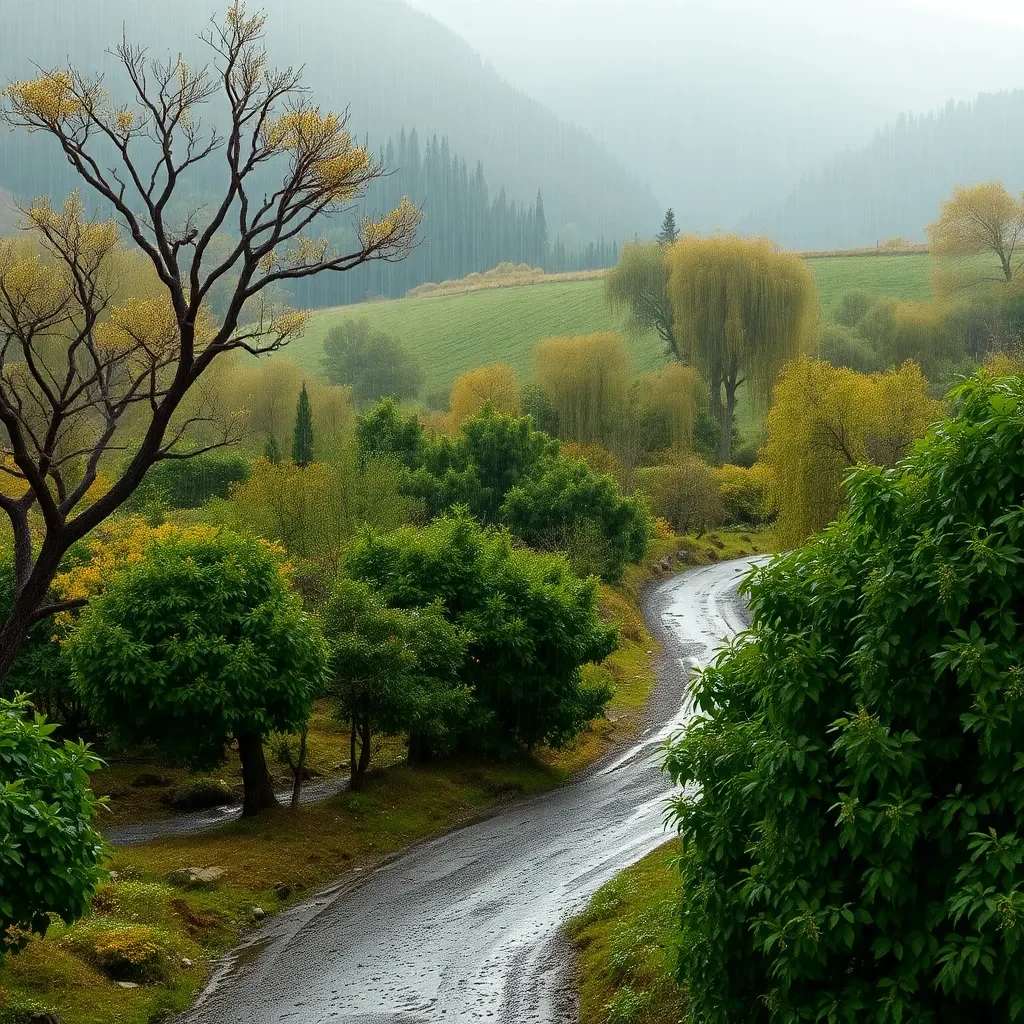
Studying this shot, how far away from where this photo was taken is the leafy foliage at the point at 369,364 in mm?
121312

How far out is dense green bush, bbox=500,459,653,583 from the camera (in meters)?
56.0

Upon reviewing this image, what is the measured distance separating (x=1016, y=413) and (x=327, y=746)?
2939cm

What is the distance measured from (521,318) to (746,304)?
5438 centimetres

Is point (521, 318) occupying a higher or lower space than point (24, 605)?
higher

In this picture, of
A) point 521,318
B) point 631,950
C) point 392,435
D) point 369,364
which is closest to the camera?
point 631,950

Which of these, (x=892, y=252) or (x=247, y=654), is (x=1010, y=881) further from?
(x=892, y=252)

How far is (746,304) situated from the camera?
8981cm

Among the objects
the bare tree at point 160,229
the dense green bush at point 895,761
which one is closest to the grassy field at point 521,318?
the bare tree at point 160,229

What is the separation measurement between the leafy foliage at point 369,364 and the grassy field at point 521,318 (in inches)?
112

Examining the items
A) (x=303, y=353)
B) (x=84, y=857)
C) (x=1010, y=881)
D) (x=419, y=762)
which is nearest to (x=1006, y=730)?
(x=1010, y=881)

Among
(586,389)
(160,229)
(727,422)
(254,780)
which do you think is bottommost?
(254,780)

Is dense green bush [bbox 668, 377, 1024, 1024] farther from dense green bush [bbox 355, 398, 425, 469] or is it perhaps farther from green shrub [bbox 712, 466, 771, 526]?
green shrub [bbox 712, 466, 771, 526]

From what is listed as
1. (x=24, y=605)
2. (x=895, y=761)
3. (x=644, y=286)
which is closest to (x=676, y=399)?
(x=644, y=286)

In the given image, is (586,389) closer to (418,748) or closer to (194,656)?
(418,748)
